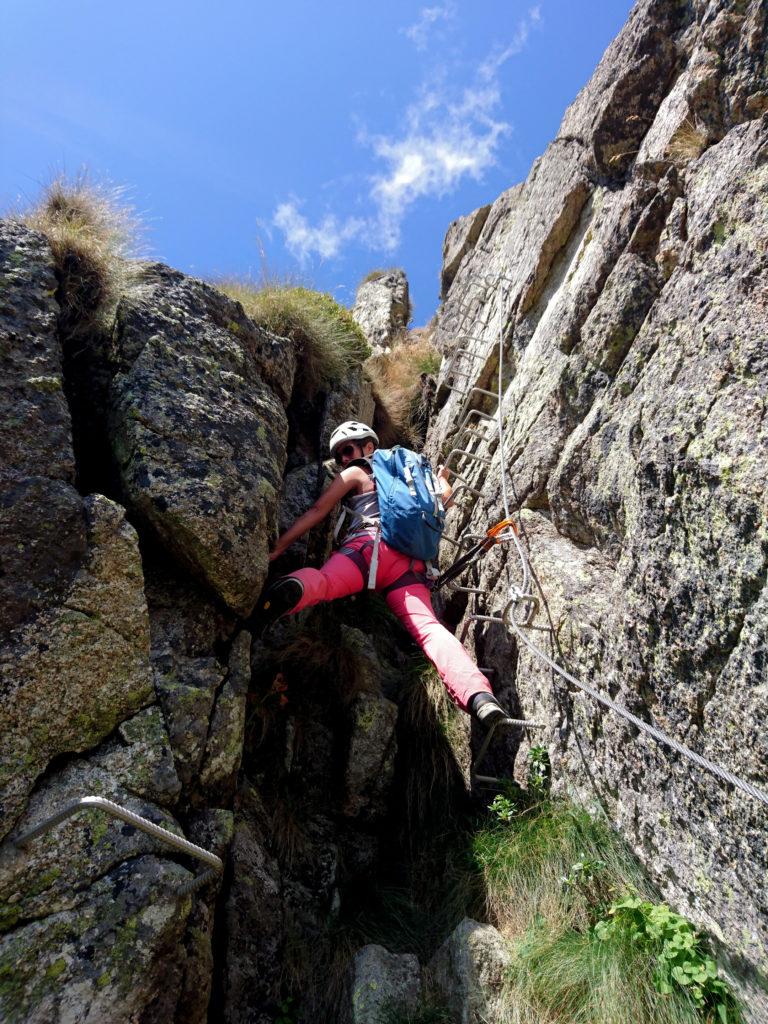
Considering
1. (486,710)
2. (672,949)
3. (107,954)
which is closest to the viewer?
(107,954)

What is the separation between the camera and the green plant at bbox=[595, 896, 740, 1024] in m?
3.30

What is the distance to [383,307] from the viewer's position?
53.5 ft

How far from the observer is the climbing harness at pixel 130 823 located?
116 inches

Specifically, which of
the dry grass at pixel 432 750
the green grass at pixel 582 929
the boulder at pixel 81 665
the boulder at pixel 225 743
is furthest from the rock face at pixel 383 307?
the green grass at pixel 582 929

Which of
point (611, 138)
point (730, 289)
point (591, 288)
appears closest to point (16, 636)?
point (730, 289)

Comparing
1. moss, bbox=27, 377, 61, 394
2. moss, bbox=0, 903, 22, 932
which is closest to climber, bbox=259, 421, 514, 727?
moss, bbox=27, 377, 61, 394

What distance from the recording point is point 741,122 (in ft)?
17.4

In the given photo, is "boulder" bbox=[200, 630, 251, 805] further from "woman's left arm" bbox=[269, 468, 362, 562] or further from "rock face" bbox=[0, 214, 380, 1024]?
"woman's left arm" bbox=[269, 468, 362, 562]

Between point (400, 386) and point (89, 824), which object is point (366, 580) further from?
point (400, 386)

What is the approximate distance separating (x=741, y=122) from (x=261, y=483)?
5.14 meters

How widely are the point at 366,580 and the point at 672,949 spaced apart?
352 centimetres

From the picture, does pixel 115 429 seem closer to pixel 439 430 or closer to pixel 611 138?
pixel 439 430

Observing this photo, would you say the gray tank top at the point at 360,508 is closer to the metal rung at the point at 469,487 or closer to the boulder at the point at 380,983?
the metal rung at the point at 469,487

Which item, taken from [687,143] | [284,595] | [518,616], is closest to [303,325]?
[284,595]
